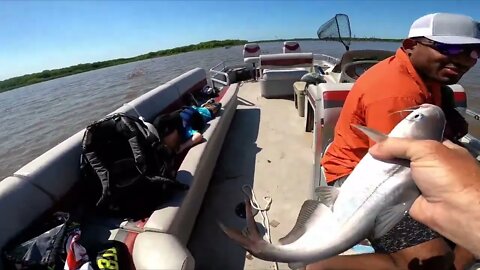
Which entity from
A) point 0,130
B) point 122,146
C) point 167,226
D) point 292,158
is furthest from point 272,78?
point 0,130

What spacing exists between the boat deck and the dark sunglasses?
1761 mm

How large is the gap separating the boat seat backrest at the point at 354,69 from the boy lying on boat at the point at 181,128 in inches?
86.3

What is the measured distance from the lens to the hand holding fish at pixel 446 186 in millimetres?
759

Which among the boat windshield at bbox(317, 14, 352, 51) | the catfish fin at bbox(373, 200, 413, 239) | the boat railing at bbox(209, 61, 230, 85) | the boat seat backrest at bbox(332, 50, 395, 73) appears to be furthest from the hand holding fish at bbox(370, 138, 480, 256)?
the boat railing at bbox(209, 61, 230, 85)

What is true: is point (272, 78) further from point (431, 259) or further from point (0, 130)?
point (0, 130)

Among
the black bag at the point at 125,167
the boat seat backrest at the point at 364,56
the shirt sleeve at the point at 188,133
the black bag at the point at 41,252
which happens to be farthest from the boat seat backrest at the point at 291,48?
the black bag at the point at 41,252

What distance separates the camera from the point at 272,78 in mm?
7312

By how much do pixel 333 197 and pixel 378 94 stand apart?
66cm

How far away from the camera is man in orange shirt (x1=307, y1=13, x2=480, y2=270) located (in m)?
1.49

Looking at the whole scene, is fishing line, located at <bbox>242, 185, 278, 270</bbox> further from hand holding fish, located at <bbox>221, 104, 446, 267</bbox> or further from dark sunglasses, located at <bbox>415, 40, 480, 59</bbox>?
dark sunglasses, located at <bbox>415, 40, 480, 59</bbox>

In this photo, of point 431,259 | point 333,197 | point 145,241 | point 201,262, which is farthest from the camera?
point 201,262

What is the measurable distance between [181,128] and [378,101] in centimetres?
282

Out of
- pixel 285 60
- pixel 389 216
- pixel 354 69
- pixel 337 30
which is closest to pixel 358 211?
pixel 389 216

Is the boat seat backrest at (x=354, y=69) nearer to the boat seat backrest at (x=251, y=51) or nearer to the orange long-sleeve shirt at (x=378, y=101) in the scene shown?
the orange long-sleeve shirt at (x=378, y=101)
